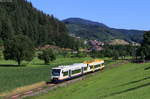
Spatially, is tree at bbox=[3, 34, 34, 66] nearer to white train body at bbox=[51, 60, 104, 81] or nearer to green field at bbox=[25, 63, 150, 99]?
white train body at bbox=[51, 60, 104, 81]

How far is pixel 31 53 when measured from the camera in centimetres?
11250

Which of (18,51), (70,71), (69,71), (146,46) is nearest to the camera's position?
(69,71)

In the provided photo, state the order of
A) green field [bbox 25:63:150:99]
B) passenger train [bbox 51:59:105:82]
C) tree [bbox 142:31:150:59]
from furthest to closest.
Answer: tree [bbox 142:31:150:59]
passenger train [bbox 51:59:105:82]
green field [bbox 25:63:150:99]

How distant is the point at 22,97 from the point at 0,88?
9257 millimetres

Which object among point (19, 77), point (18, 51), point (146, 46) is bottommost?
point (19, 77)

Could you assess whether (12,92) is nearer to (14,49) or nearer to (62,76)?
(62,76)

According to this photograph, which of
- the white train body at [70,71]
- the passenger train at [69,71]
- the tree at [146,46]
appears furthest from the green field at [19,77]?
the tree at [146,46]

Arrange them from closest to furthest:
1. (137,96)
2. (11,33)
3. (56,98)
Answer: (137,96) < (56,98) < (11,33)

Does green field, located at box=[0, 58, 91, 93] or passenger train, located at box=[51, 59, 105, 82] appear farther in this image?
passenger train, located at box=[51, 59, 105, 82]


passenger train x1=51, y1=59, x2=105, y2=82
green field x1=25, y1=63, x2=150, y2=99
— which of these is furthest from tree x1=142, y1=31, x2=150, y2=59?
green field x1=25, y1=63, x2=150, y2=99

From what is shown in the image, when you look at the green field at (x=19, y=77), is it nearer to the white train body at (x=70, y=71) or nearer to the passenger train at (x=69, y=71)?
the passenger train at (x=69, y=71)

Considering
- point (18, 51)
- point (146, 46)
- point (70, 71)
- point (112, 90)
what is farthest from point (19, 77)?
point (146, 46)

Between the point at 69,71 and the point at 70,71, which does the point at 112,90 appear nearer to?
the point at 69,71

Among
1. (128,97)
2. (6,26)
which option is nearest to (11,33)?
(6,26)
